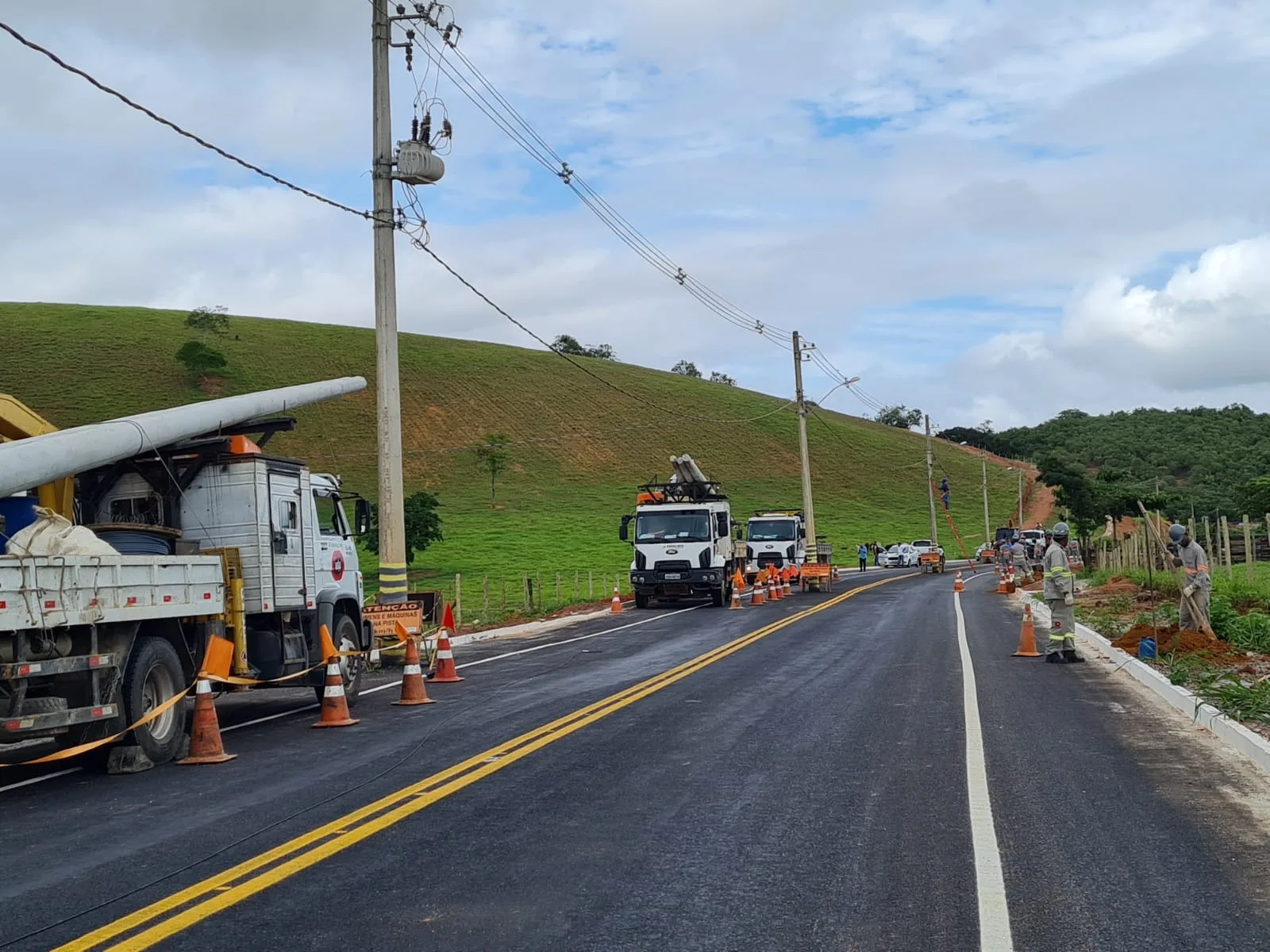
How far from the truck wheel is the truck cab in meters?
33.6

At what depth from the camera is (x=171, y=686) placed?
1136cm

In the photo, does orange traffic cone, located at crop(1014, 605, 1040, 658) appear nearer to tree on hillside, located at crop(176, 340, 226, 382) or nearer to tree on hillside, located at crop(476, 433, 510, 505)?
tree on hillside, located at crop(476, 433, 510, 505)

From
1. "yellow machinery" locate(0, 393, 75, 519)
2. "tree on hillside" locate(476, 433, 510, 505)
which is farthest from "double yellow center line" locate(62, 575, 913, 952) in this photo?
"tree on hillside" locate(476, 433, 510, 505)

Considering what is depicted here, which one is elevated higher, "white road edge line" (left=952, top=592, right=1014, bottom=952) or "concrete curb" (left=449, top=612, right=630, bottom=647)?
"concrete curb" (left=449, top=612, right=630, bottom=647)

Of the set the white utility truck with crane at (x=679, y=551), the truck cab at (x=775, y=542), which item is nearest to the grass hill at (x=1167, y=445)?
the truck cab at (x=775, y=542)

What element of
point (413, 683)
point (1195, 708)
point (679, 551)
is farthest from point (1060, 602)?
point (679, 551)

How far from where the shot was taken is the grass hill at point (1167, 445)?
9394 cm

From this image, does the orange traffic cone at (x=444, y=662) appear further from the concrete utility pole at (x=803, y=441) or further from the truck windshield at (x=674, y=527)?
the concrete utility pole at (x=803, y=441)

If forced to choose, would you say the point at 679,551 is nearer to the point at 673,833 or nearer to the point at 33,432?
the point at 33,432

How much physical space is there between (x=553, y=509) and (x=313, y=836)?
75.9m

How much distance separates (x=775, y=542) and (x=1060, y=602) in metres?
27.7

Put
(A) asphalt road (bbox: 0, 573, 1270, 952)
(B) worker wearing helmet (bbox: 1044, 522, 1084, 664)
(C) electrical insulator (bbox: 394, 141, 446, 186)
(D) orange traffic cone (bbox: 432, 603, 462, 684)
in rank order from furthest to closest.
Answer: (C) electrical insulator (bbox: 394, 141, 446, 186) < (B) worker wearing helmet (bbox: 1044, 522, 1084, 664) < (D) orange traffic cone (bbox: 432, 603, 462, 684) < (A) asphalt road (bbox: 0, 573, 1270, 952)

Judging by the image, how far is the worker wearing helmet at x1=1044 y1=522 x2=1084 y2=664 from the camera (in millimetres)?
17250

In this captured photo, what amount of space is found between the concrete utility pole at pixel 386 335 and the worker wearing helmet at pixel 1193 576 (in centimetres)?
1140
